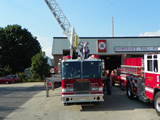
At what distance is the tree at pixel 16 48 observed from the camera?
149 ft

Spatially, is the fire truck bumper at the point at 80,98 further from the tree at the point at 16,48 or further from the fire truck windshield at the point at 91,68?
the tree at the point at 16,48

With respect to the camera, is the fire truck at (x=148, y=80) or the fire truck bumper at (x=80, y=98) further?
the fire truck bumper at (x=80, y=98)

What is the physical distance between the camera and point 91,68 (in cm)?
913

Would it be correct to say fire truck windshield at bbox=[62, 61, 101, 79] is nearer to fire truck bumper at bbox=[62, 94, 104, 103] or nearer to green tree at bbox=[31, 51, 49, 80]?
fire truck bumper at bbox=[62, 94, 104, 103]

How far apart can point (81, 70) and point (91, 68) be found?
51cm

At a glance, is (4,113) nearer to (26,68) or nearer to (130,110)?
(130,110)

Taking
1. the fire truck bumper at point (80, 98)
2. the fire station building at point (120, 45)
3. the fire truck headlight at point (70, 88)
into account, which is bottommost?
the fire truck bumper at point (80, 98)

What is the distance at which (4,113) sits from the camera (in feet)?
29.1

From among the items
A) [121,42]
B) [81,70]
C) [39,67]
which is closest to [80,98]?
[81,70]

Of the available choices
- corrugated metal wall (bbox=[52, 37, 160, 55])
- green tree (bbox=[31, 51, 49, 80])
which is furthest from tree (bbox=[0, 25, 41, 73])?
corrugated metal wall (bbox=[52, 37, 160, 55])

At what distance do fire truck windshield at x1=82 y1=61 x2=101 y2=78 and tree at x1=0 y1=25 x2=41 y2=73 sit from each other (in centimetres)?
3951

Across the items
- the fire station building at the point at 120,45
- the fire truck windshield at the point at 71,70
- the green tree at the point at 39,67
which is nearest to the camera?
the fire truck windshield at the point at 71,70

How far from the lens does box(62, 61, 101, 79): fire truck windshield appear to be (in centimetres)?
905

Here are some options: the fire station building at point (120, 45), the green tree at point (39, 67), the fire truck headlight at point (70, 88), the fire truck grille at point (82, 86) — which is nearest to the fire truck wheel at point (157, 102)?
the fire truck grille at point (82, 86)
